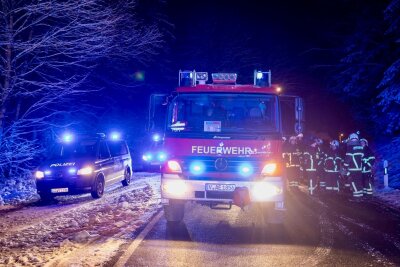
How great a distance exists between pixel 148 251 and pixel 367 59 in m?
15.9

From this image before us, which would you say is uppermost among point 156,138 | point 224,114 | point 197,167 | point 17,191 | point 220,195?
point 156,138

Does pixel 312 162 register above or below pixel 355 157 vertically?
below

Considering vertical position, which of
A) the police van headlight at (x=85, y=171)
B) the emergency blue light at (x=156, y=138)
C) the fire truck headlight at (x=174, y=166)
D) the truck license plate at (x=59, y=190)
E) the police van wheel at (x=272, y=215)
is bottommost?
the police van wheel at (x=272, y=215)

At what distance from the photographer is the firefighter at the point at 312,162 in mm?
13008

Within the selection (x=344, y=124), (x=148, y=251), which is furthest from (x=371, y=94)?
(x=148, y=251)

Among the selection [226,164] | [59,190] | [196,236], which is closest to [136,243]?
[196,236]

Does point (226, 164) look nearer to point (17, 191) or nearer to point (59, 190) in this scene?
point (59, 190)

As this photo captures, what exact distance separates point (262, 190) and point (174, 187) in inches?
63.0

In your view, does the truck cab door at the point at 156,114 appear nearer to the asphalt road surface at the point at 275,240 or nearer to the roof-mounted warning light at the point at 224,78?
the roof-mounted warning light at the point at 224,78

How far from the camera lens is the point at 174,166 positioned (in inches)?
299

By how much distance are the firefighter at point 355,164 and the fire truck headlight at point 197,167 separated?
632 cm

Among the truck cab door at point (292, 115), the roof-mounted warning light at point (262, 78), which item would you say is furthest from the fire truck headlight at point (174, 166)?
the roof-mounted warning light at point (262, 78)

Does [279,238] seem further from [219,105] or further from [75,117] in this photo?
[75,117]

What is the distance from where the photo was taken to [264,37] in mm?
36094
